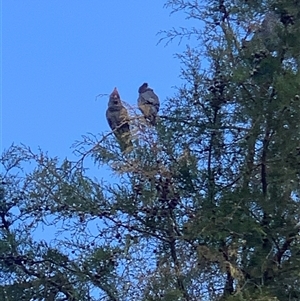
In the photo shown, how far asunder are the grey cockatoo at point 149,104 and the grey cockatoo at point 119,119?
0.09 meters

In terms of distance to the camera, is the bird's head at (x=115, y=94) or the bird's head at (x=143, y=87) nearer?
the bird's head at (x=115, y=94)

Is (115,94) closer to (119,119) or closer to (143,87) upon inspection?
(119,119)

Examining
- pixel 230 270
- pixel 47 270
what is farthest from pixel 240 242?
pixel 47 270

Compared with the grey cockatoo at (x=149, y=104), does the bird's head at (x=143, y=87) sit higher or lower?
higher

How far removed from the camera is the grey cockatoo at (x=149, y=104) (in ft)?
12.2

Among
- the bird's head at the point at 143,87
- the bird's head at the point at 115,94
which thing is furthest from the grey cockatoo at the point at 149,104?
the bird's head at the point at 115,94

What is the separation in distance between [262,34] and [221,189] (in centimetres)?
67

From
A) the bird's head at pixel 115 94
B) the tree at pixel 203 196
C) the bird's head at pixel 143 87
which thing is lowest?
the tree at pixel 203 196

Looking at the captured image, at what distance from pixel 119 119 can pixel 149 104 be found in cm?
17

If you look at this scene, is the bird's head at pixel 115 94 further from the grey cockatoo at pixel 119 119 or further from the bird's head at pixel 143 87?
the bird's head at pixel 143 87

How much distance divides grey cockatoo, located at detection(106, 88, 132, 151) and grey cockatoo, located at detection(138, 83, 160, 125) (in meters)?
0.09

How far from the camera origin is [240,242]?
3277 millimetres

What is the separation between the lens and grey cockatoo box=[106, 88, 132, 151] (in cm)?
367

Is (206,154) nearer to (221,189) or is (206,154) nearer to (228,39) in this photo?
(221,189)
